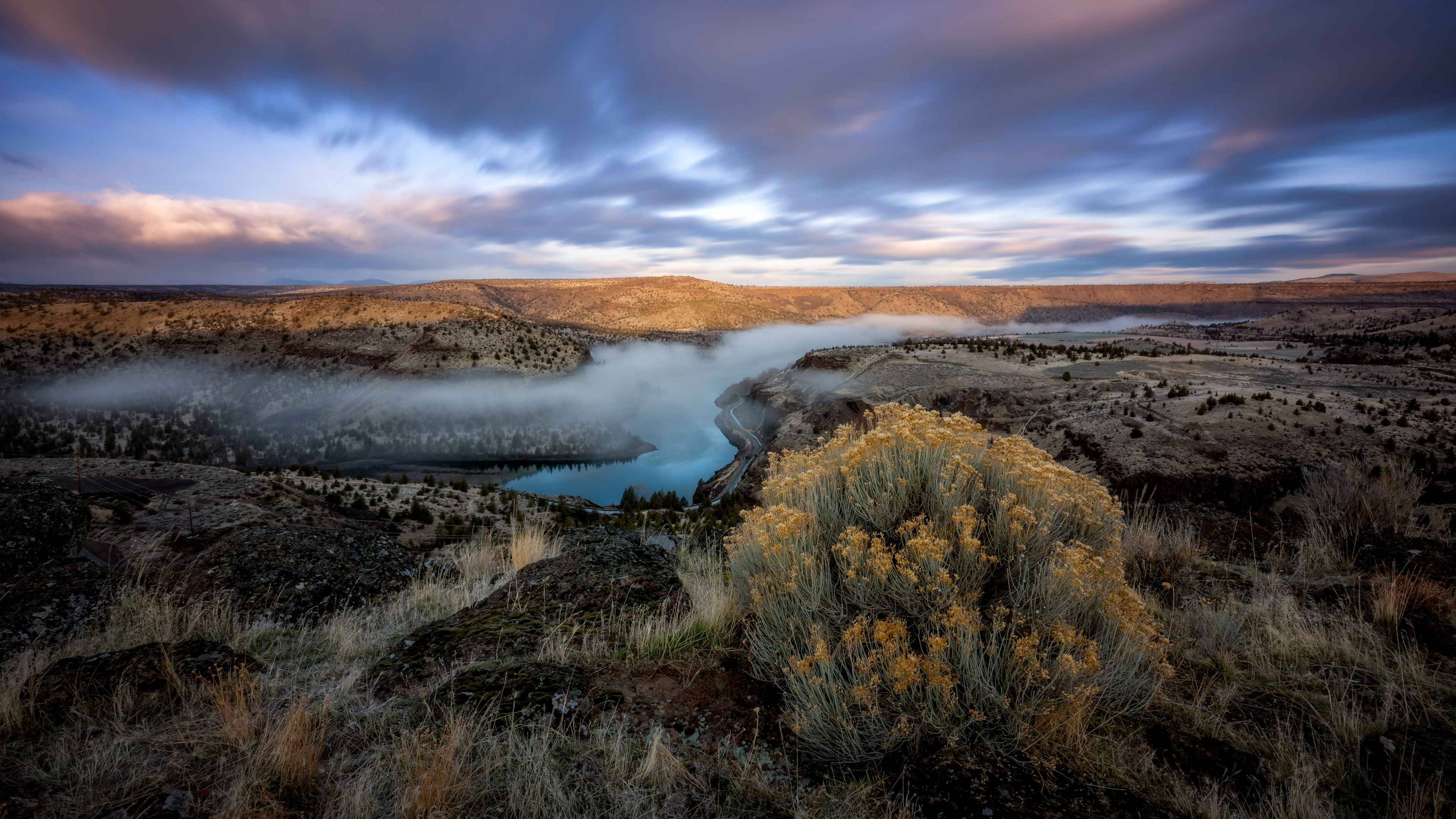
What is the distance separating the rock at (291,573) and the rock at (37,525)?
0.96 meters

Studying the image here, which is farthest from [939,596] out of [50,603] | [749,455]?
[749,455]

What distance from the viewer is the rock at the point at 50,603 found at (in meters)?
3.90

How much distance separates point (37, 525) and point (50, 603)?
6.57 ft

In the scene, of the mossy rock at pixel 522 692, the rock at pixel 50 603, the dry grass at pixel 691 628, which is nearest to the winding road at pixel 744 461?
the dry grass at pixel 691 628

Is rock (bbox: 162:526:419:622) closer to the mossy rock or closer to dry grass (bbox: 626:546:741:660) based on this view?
the mossy rock

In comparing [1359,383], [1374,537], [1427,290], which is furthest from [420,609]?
[1427,290]

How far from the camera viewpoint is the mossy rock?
2744 mm

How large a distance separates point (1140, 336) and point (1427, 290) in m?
88.6

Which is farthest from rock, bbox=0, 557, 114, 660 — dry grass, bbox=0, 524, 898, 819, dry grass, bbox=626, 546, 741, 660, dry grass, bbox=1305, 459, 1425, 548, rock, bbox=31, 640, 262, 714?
dry grass, bbox=1305, 459, 1425, 548

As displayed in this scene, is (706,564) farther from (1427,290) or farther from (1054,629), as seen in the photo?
(1427,290)

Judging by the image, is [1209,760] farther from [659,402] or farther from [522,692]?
[659,402]

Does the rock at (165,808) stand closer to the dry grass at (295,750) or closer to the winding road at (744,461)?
the dry grass at (295,750)

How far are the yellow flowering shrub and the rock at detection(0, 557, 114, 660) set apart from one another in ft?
17.4

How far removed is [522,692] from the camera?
9.43 ft
